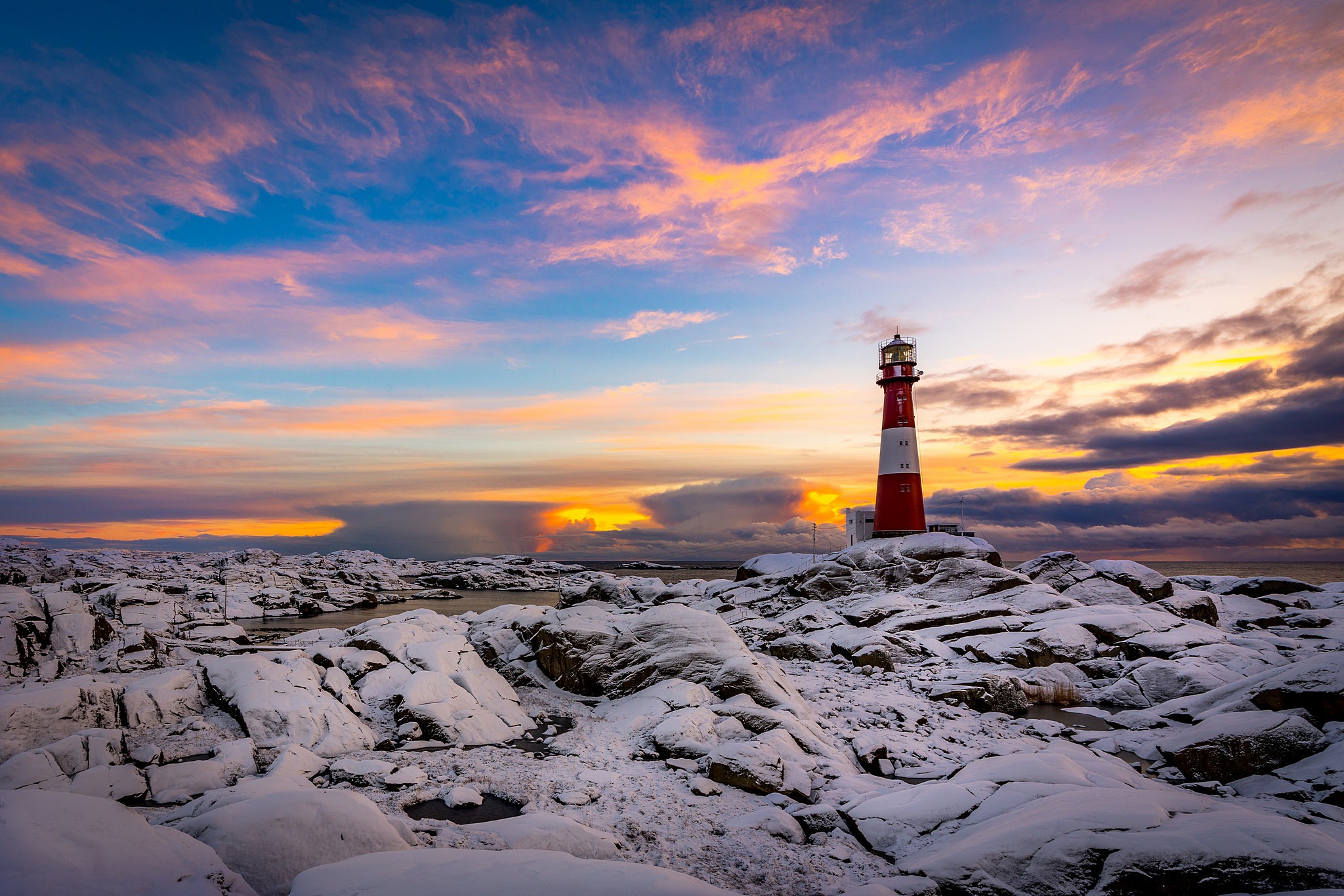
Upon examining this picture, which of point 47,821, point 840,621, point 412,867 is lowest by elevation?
point 840,621

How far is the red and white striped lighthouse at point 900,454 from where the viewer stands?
4134cm

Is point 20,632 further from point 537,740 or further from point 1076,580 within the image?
point 1076,580

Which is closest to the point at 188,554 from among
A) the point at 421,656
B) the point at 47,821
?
the point at 421,656

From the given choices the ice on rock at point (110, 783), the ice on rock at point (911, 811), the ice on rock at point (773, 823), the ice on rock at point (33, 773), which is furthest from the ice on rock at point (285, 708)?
the ice on rock at point (911, 811)

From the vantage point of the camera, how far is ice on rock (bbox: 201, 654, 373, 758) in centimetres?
1198

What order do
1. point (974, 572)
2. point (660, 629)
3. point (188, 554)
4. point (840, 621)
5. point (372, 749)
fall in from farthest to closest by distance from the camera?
point (188, 554) → point (974, 572) → point (840, 621) → point (660, 629) → point (372, 749)

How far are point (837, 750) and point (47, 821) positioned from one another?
40.3 ft

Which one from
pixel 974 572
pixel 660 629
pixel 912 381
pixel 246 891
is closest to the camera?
pixel 246 891

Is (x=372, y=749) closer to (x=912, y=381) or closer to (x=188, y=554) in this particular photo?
(x=912, y=381)

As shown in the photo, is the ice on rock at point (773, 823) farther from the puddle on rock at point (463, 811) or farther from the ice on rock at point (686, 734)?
the puddle on rock at point (463, 811)

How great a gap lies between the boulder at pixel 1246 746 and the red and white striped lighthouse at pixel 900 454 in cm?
2975

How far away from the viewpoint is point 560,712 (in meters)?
15.9

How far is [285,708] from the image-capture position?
12.5 meters

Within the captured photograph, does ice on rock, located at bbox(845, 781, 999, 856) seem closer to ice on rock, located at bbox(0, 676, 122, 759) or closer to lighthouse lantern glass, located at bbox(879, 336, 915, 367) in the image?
ice on rock, located at bbox(0, 676, 122, 759)
